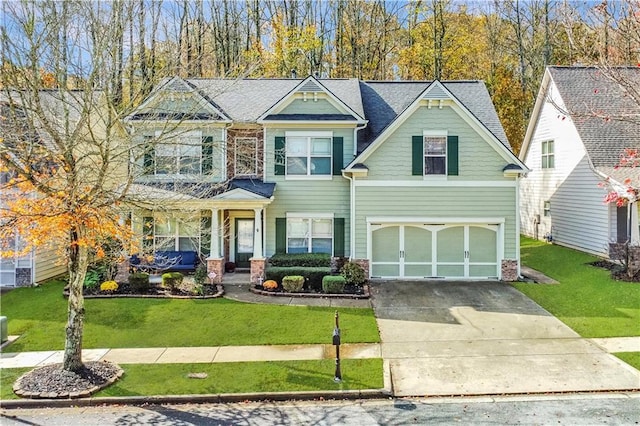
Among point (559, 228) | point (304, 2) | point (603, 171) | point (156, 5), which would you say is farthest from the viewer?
point (304, 2)

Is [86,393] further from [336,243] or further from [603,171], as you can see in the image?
[603,171]

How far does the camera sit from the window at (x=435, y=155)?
58.1ft

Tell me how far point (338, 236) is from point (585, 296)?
28.6ft

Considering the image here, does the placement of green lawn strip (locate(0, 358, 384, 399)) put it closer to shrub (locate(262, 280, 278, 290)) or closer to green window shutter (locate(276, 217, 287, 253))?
shrub (locate(262, 280, 278, 290))

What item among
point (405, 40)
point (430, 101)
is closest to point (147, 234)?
point (430, 101)

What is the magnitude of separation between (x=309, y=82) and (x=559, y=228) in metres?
15.1

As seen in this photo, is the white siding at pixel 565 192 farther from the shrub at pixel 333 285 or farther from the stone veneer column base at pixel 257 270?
the stone veneer column base at pixel 257 270

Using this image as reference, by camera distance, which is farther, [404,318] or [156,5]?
[404,318]

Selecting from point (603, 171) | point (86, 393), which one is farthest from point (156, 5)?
point (603, 171)

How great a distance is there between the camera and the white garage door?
17.7 meters

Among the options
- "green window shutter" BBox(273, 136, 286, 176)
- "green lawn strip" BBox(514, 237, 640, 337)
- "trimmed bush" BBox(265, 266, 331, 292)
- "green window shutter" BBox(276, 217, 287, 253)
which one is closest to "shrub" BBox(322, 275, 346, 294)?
"trimmed bush" BBox(265, 266, 331, 292)

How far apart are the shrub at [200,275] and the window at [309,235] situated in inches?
135

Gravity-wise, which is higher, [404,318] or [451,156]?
[451,156]

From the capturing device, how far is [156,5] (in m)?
10.4
